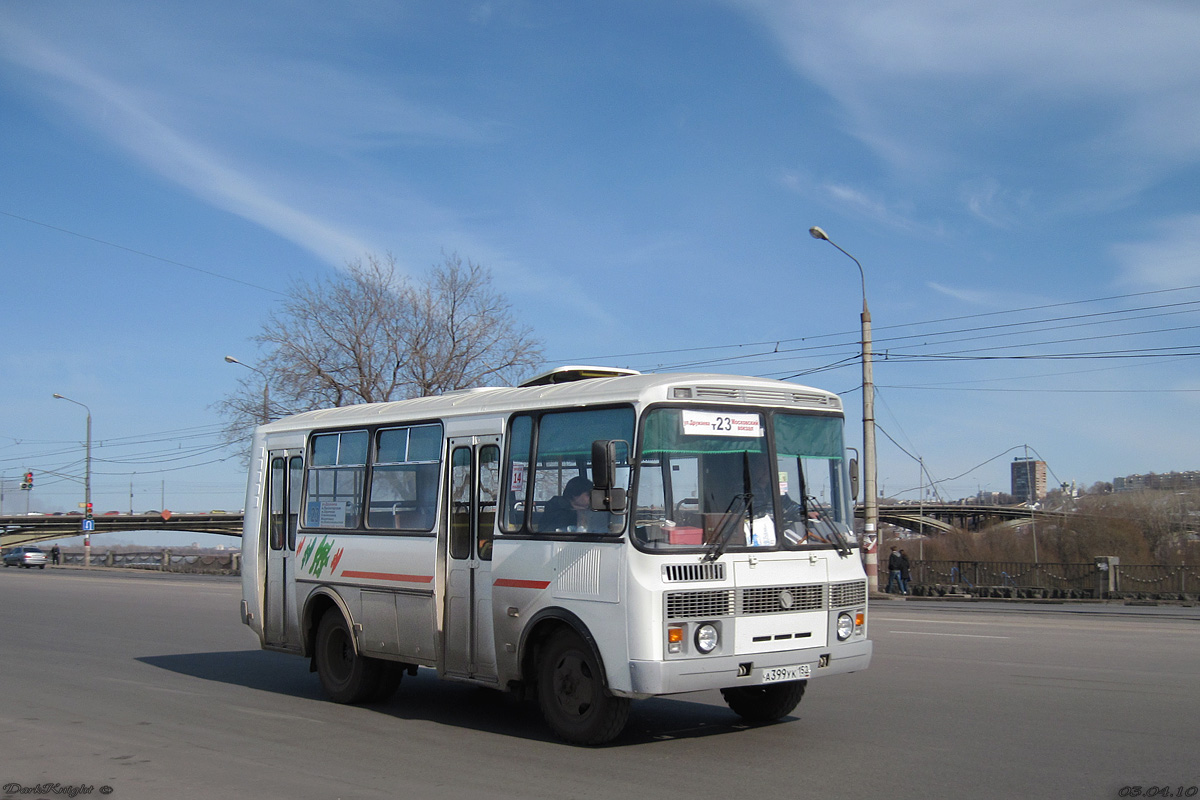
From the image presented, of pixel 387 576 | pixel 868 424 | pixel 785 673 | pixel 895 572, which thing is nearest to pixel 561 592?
pixel 785 673

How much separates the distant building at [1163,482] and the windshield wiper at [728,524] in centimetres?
6294

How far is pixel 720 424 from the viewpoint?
7984mm

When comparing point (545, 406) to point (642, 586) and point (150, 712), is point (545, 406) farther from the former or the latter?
point (150, 712)

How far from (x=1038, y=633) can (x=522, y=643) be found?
38.2ft

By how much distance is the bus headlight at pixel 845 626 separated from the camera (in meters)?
8.27

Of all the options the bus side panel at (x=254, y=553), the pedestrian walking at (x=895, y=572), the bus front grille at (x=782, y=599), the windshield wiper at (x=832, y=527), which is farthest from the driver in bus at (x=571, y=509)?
the pedestrian walking at (x=895, y=572)

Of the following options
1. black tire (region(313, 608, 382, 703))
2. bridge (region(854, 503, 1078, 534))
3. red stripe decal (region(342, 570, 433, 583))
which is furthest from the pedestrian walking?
bridge (region(854, 503, 1078, 534))

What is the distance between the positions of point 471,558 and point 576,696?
1.74 meters

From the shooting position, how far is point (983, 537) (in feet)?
213

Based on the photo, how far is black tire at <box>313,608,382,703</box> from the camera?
10453mm

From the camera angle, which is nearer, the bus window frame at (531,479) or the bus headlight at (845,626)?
the bus window frame at (531,479)

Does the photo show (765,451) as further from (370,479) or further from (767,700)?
(370,479)

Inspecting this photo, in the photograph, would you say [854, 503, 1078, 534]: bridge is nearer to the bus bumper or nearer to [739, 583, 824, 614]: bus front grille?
the bus bumper

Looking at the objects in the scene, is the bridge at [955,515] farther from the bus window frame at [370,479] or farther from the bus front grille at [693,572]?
the bus front grille at [693,572]
